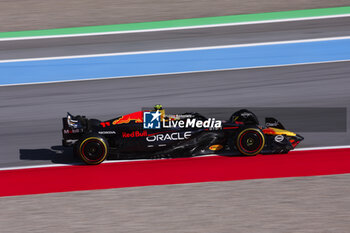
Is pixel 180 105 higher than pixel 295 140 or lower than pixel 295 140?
higher

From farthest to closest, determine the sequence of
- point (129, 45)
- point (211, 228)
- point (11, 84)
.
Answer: point (129, 45) < point (11, 84) < point (211, 228)

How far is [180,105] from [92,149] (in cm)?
314

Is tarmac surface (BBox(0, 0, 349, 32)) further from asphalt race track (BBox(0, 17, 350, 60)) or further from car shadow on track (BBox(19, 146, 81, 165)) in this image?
car shadow on track (BBox(19, 146, 81, 165))

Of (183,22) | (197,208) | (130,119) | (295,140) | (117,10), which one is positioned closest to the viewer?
(197,208)

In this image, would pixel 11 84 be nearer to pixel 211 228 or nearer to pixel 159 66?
pixel 159 66

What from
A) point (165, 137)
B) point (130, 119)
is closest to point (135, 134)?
point (130, 119)

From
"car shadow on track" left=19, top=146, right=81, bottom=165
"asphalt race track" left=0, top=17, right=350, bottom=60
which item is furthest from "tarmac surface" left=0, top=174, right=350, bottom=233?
"asphalt race track" left=0, top=17, right=350, bottom=60

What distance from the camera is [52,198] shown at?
A: 7609mm

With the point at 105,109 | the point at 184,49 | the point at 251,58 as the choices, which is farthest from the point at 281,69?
the point at 105,109


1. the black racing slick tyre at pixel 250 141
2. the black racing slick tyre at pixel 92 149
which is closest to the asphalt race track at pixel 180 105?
the black racing slick tyre at pixel 92 149

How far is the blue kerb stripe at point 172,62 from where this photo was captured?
1329 centimetres

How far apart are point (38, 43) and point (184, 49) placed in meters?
4.22

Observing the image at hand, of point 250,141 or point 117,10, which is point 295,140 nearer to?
point 250,141

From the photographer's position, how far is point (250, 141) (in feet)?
28.7
